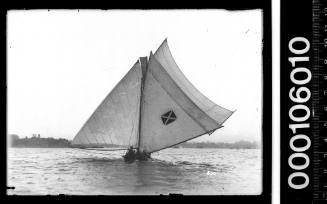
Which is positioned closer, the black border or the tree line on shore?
the black border

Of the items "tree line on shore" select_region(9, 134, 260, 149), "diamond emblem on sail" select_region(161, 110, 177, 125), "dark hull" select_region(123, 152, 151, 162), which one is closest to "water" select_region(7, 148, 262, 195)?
"tree line on shore" select_region(9, 134, 260, 149)

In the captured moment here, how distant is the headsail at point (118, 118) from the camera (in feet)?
19.8

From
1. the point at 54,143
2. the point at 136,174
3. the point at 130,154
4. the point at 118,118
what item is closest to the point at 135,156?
the point at 130,154

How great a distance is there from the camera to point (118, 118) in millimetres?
6328

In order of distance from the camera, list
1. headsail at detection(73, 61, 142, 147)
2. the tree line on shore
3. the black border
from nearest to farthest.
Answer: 1. the black border
2. the tree line on shore
3. headsail at detection(73, 61, 142, 147)

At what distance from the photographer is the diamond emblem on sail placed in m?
6.33

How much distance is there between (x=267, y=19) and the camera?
18.9 ft

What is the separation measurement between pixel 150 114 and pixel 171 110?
0.30 m

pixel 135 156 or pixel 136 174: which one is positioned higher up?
pixel 135 156

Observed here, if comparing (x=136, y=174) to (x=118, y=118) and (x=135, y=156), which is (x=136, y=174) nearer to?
(x=135, y=156)

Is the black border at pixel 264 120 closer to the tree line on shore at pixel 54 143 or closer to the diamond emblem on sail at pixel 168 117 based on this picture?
the tree line on shore at pixel 54 143

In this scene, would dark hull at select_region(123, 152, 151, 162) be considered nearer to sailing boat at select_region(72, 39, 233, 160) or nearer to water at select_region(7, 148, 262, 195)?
sailing boat at select_region(72, 39, 233, 160)
